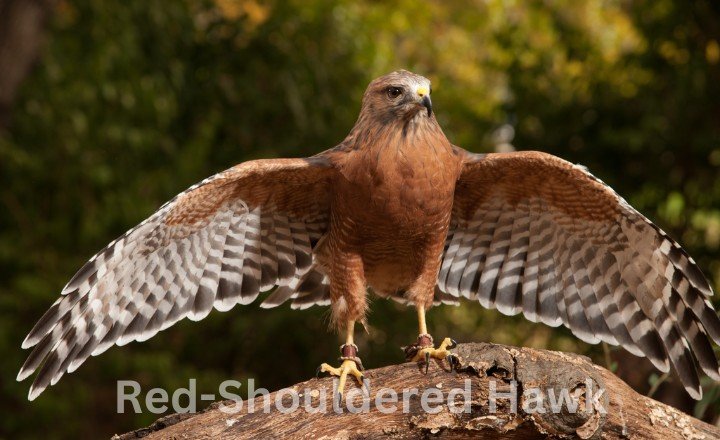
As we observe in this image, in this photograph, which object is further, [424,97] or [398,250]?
[398,250]

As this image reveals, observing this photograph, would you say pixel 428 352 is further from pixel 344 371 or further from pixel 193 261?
pixel 193 261

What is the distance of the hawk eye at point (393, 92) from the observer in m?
4.98

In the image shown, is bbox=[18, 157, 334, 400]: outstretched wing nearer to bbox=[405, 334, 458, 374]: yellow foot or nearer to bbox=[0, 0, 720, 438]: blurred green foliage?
bbox=[405, 334, 458, 374]: yellow foot

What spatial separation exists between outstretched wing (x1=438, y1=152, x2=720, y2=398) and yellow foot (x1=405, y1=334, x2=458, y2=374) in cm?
99

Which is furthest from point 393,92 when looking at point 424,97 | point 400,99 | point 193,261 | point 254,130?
point 254,130

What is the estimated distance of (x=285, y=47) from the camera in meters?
8.90

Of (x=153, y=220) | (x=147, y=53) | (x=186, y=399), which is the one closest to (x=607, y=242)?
(x=153, y=220)

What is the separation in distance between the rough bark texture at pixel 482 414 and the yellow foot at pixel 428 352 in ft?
0.16

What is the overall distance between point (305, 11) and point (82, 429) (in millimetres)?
4187

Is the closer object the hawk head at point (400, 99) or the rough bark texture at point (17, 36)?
the hawk head at point (400, 99)

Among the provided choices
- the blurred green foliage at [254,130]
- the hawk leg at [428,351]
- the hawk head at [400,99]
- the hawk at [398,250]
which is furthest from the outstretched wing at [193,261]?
the blurred green foliage at [254,130]

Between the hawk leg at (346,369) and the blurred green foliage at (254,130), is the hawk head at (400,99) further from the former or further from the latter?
the blurred green foliage at (254,130)

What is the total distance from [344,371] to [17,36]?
17.9 feet

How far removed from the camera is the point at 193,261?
5.14m
